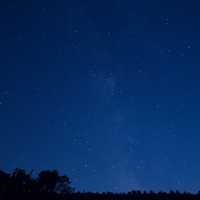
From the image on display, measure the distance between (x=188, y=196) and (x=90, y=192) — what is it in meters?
10.1

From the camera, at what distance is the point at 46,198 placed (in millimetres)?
32719

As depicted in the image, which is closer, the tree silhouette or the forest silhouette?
the forest silhouette

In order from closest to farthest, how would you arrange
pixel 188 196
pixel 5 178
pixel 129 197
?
pixel 188 196
pixel 129 197
pixel 5 178

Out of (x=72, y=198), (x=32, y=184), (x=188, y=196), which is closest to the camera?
(x=188, y=196)

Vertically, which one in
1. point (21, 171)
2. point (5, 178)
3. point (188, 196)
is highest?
point (21, 171)

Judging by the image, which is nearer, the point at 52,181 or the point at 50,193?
the point at 50,193

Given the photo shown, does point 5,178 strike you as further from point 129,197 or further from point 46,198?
point 129,197

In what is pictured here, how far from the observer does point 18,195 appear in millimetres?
32938

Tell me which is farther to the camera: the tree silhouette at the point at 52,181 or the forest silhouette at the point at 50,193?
the tree silhouette at the point at 52,181

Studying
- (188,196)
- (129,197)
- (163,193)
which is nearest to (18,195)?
(129,197)

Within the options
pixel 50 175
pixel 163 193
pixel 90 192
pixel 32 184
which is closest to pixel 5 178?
pixel 32 184

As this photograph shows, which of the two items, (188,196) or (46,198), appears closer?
(188,196)

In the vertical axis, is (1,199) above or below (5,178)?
below

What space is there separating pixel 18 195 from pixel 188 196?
17.3m
